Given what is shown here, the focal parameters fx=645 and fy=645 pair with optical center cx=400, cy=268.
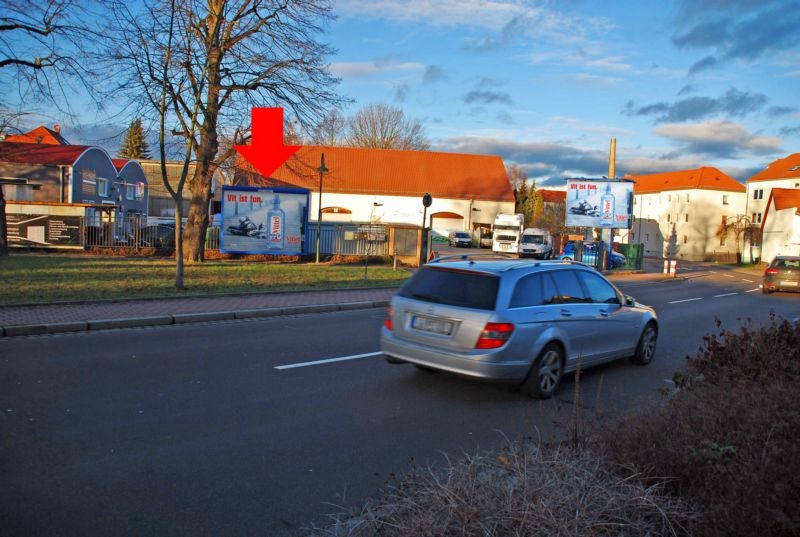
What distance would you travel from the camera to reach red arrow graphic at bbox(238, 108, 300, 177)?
23422 millimetres

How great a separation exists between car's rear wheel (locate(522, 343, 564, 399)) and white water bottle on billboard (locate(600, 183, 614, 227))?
28598mm

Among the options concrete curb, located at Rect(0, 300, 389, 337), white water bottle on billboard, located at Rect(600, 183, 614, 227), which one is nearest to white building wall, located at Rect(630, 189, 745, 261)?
white water bottle on billboard, located at Rect(600, 183, 614, 227)

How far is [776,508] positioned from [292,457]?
350cm

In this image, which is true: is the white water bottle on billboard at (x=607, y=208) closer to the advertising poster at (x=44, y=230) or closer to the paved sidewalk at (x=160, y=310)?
the paved sidewalk at (x=160, y=310)

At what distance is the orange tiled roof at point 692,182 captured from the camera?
254 ft

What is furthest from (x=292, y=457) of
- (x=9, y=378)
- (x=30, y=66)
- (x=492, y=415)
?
(x=30, y=66)

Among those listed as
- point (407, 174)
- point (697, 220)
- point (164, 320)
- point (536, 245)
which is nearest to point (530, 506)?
point (164, 320)

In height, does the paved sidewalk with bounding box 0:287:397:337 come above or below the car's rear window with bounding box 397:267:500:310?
below

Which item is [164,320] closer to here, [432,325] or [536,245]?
[432,325]

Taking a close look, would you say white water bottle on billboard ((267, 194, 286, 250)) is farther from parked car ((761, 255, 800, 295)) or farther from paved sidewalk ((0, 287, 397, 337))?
parked car ((761, 255, 800, 295))

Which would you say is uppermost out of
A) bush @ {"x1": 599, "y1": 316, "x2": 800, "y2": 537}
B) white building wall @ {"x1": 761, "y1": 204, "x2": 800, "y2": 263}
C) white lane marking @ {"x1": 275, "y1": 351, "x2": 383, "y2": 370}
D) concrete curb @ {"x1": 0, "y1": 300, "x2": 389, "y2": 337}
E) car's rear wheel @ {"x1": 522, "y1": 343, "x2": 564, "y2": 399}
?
white building wall @ {"x1": 761, "y1": 204, "x2": 800, "y2": 263}

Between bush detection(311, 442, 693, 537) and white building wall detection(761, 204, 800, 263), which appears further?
white building wall detection(761, 204, 800, 263)

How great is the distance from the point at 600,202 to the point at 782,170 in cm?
5281

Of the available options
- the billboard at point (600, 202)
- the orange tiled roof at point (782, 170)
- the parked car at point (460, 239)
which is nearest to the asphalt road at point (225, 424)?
the billboard at point (600, 202)
